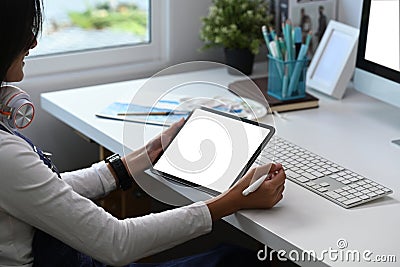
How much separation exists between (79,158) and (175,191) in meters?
0.80

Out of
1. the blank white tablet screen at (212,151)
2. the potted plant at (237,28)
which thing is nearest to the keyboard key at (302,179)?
the blank white tablet screen at (212,151)

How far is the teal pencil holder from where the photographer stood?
193 cm

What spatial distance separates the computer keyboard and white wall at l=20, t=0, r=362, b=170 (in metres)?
0.78

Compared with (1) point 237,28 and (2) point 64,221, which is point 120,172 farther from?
(1) point 237,28

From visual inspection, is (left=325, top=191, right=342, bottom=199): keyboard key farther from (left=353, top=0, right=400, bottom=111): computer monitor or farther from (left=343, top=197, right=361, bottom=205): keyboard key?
(left=353, top=0, right=400, bottom=111): computer monitor

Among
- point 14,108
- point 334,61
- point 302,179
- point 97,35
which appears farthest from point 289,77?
point 14,108

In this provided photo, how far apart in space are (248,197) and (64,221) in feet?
1.12

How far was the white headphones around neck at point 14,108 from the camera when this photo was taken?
4.22 ft

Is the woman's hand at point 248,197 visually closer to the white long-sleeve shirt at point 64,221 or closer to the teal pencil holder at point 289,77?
the white long-sleeve shirt at point 64,221

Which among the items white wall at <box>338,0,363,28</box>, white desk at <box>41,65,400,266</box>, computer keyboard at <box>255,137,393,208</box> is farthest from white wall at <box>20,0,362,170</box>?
computer keyboard at <box>255,137,393,208</box>

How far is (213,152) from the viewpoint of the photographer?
4.75 ft

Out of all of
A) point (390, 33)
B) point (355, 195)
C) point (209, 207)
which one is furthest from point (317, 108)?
point (209, 207)

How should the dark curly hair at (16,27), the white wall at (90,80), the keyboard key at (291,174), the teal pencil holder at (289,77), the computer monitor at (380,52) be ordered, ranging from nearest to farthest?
1. the dark curly hair at (16,27)
2. the keyboard key at (291,174)
3. the computer monitor at (380,52)
4. the teal pencil holder at (289,77)
5. the white wall at (90,80)

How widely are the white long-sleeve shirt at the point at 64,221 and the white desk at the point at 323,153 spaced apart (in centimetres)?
13
